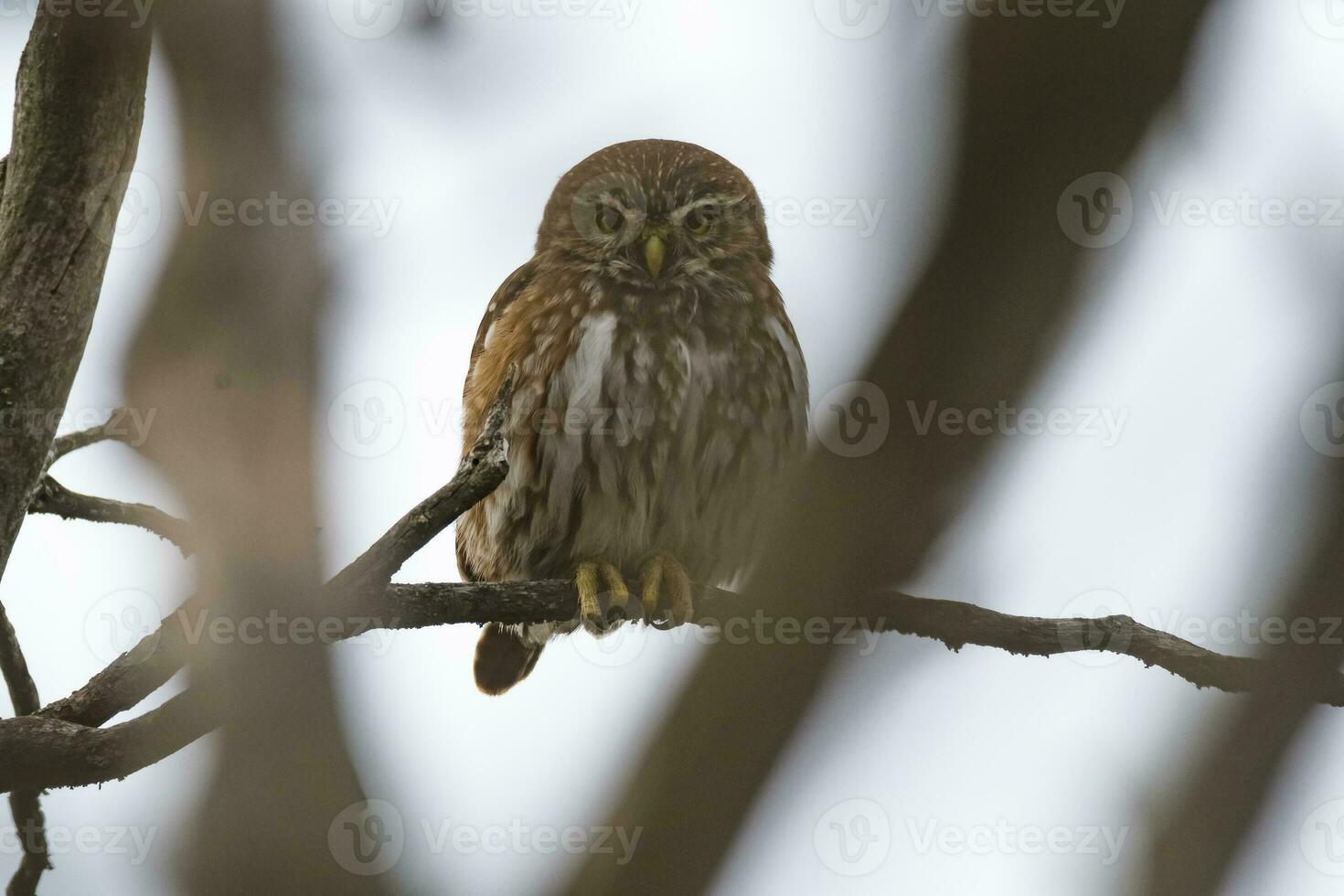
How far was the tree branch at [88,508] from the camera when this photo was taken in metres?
3.31

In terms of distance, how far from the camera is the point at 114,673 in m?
2.49

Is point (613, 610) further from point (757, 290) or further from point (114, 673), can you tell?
point (114, 673)

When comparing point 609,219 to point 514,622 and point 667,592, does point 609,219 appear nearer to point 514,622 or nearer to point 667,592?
point 667,592

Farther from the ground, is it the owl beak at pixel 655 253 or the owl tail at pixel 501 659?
the owl beak at pixel 655 253

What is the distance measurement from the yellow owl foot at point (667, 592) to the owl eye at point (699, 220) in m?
1.34

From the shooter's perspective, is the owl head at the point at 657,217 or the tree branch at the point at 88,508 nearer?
the tree branch at the point at 88,508

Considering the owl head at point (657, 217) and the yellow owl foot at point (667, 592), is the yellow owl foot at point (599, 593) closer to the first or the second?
the yellow owl foot at point (667, 592)

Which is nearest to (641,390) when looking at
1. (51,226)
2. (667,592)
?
(667,592)

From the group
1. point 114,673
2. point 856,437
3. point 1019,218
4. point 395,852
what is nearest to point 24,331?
point 114,673

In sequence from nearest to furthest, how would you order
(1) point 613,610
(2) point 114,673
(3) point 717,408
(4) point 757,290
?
(2) point 114,673, (1) point 613,610, (3) point 717,408, (4) point 757,290

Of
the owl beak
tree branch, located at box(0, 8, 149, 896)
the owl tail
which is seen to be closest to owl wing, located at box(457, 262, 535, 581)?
the owl tail

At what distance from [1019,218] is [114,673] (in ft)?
6.63

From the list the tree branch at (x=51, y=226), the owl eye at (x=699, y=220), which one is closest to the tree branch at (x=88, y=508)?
the tree branch at (x=51, y=226)

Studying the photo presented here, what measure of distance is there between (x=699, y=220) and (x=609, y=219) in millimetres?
359
